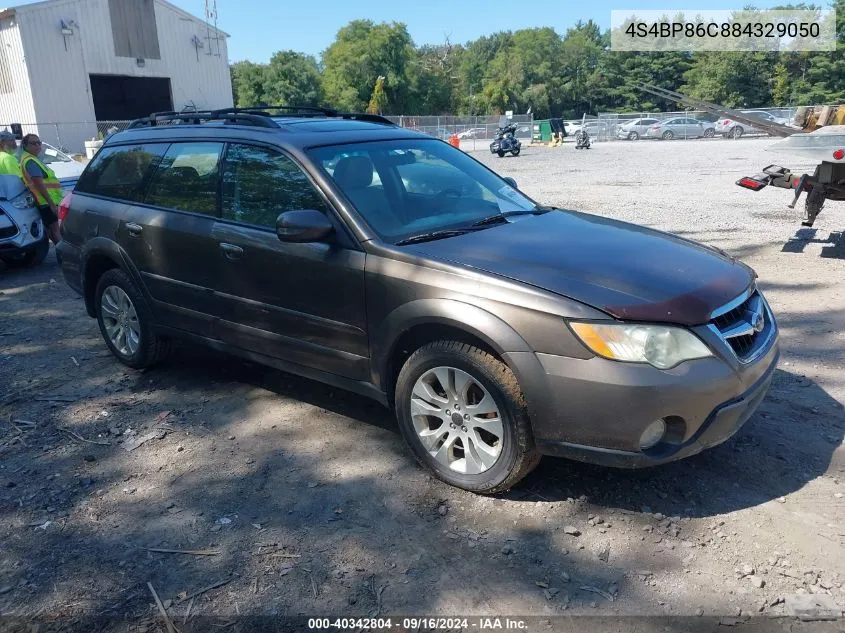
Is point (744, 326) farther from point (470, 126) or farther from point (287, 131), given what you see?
point (470, 126)

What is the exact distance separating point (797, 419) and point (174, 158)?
4.29 m

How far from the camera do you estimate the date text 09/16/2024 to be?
2615 mm

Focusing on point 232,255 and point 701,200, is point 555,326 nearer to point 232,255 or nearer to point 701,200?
point 232,255

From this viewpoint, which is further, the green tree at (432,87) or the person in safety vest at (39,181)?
the green tree at (432,87)

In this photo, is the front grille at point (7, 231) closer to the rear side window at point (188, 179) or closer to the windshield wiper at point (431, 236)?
the rear side window at point (188, 179)

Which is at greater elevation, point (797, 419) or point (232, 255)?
point (232, 255)

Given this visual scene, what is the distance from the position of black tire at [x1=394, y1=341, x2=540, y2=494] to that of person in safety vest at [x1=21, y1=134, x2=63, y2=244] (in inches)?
296

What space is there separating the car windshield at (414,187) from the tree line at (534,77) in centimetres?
6280


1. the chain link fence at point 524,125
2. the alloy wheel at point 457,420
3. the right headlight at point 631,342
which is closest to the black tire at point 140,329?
the alloy wheel at point 457,420

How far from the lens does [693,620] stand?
2596 millimetres

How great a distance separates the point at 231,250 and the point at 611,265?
222 cm

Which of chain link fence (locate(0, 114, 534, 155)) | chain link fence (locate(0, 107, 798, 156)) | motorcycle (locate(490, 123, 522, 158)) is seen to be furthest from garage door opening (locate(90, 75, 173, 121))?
motorcycle (locate(490, 123, 522, 158))

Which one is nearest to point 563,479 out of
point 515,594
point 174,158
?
point 515,594

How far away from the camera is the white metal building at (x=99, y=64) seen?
99.6ft
